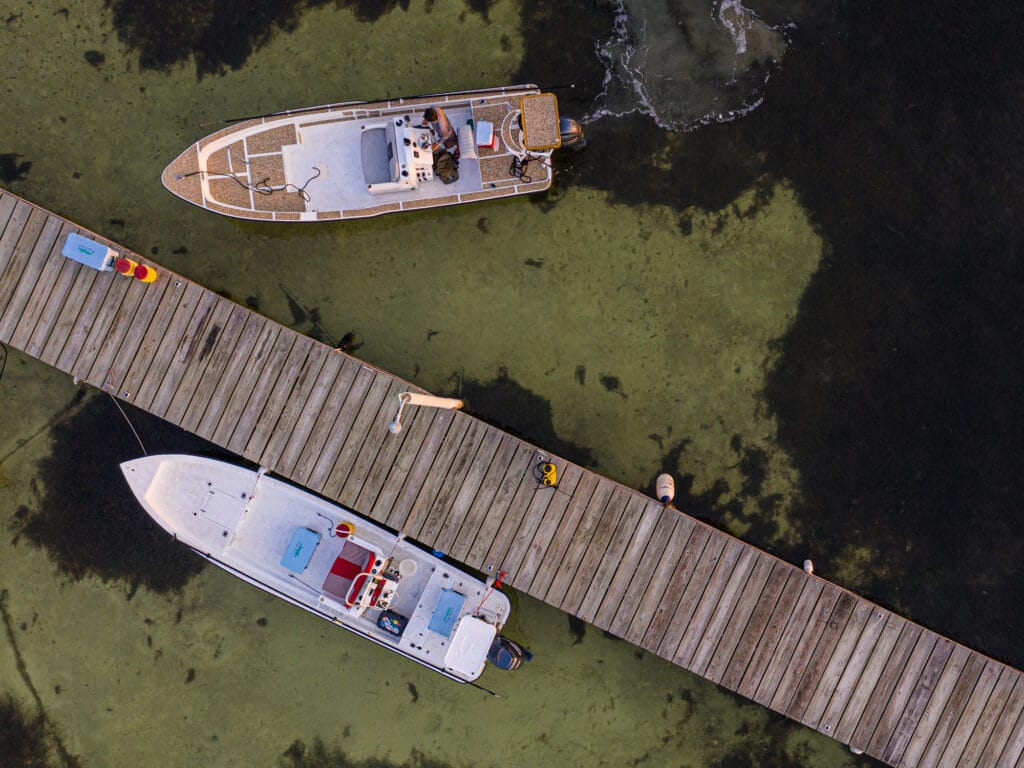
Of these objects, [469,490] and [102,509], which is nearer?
[469,490]

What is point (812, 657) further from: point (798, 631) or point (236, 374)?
point (236, 374)

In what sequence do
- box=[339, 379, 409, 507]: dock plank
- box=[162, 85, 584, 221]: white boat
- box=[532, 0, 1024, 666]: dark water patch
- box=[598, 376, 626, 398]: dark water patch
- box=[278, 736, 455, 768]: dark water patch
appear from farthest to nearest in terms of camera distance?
box=[278, 736, 455, 768]: dark water patch → box=[598, 376, 626, 398]: dark water patch → box=[532, 0, 1024, 666]: dark water patch → box=[162, 85, 584, 221]: white boat → box=[339, 379, 409, 507]: dock plank

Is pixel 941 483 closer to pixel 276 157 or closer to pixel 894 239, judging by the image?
pixel 894 239

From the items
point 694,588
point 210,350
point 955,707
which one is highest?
point 210,350

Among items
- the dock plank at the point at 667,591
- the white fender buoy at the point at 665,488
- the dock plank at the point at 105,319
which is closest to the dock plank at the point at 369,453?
the dock plank at the point at 105,319

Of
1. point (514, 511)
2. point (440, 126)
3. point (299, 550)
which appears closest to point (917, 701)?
point (514, 511)

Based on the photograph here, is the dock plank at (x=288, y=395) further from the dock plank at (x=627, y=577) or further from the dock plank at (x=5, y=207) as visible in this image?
the dock plank at (x=627, y=577)

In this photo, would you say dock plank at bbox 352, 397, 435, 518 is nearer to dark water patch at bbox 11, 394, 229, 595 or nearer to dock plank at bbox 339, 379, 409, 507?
dock plank at bbox 339, 379, 409, 507

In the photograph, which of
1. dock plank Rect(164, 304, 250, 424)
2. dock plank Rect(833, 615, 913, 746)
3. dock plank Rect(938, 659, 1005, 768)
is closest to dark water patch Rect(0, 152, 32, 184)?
dock plank Rect(164, 304, 250, 424)
